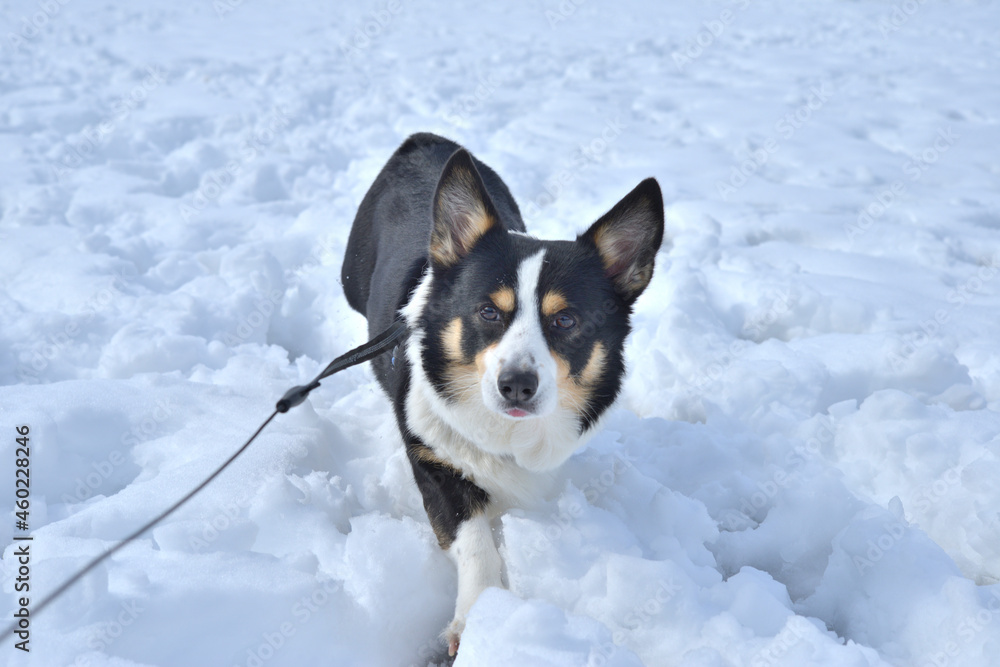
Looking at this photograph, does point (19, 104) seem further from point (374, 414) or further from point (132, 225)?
point (374, 414)

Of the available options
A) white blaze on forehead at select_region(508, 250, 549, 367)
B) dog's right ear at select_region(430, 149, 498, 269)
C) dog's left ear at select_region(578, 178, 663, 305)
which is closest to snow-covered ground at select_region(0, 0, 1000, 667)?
white blaze on forehead at select_region(508, 250, 549, 367)

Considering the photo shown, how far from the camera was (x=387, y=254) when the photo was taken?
3.14 metres

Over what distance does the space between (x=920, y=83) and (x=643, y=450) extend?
7.61 m

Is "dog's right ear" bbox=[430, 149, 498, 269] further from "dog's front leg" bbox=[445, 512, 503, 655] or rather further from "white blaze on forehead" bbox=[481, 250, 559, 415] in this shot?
"dog's front leg" bbox=[445, 512, 503, 655]

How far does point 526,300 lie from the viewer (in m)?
2.21

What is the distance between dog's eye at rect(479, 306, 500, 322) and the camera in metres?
2.22

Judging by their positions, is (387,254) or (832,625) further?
(387,254)

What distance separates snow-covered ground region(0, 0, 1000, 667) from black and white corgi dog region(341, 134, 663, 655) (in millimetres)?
142

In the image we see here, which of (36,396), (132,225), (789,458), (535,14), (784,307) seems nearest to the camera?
(36,396)

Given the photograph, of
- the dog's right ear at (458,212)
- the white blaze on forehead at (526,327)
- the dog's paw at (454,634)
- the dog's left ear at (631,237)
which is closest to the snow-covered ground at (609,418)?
the dog's paw at (454,634)

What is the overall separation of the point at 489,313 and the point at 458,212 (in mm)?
403

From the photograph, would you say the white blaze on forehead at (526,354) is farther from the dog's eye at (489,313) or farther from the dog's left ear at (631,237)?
the dog's left ear at (631,237)

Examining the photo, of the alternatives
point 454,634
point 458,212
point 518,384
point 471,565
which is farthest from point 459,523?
point 458,212

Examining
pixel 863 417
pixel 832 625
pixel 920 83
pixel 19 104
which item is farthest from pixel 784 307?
pixel 19 104
